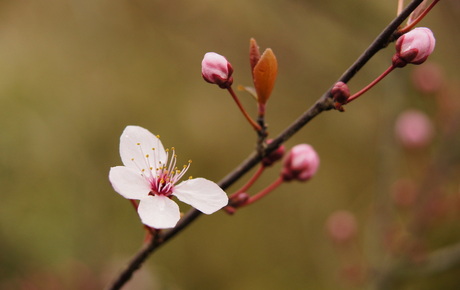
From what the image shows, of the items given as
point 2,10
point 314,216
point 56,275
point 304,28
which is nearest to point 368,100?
point 314,216

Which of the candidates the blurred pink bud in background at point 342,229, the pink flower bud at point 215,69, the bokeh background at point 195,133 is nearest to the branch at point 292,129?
the pink flower bud at point 215,69

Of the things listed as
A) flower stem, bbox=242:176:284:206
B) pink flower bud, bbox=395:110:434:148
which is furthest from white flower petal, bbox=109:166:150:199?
pink flower bud, bbox=395:110:434:148

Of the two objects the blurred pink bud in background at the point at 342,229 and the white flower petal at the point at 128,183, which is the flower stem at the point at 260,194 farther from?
the blurred pink bud in background at the point at 342,229

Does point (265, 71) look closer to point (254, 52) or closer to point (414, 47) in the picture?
point (254, 52)

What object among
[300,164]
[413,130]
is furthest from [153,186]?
[413,130]

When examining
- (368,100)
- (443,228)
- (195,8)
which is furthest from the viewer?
(368,100)

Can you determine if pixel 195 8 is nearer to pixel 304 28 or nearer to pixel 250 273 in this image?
pixel 304 28
